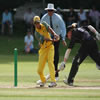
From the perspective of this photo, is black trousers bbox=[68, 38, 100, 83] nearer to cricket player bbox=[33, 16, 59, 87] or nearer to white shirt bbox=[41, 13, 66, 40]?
cricket player bbox=[33, 16, 59, 87]

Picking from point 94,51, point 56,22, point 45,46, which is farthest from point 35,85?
point 56,22

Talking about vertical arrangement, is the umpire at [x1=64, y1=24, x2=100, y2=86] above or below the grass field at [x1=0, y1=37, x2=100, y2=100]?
above

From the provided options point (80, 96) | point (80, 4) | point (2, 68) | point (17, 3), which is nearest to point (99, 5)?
point (80, 4)

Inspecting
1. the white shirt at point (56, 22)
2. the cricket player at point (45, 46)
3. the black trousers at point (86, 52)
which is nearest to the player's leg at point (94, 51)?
the black trousers at point (86, 52)

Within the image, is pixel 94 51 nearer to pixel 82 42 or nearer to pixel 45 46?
pixel 82 42

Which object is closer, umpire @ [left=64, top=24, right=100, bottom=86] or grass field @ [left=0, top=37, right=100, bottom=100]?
grass field @ [left=0, top=37, right=100, bottom=100]

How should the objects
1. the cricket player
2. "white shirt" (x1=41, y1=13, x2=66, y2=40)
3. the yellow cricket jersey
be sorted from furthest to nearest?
1. "white shirt" (x1=41, y1=13, x2=66, y2=40)
2. the yellow cricket jersey
3. the cricket player

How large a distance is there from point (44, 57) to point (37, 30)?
77 cm

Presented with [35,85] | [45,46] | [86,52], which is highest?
[45,46]

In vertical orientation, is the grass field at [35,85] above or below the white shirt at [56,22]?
below

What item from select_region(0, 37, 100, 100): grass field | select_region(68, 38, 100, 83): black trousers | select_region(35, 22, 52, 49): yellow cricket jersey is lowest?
select_region(0, 37, 100, 100): grass field

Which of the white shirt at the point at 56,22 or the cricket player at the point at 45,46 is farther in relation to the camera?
the white shirt at the point at 56,22

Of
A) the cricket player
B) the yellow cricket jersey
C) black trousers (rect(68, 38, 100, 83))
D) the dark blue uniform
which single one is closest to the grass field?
the cricket player

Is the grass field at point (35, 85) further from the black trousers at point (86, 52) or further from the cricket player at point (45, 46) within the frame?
the black trousers at point (86, 52)
